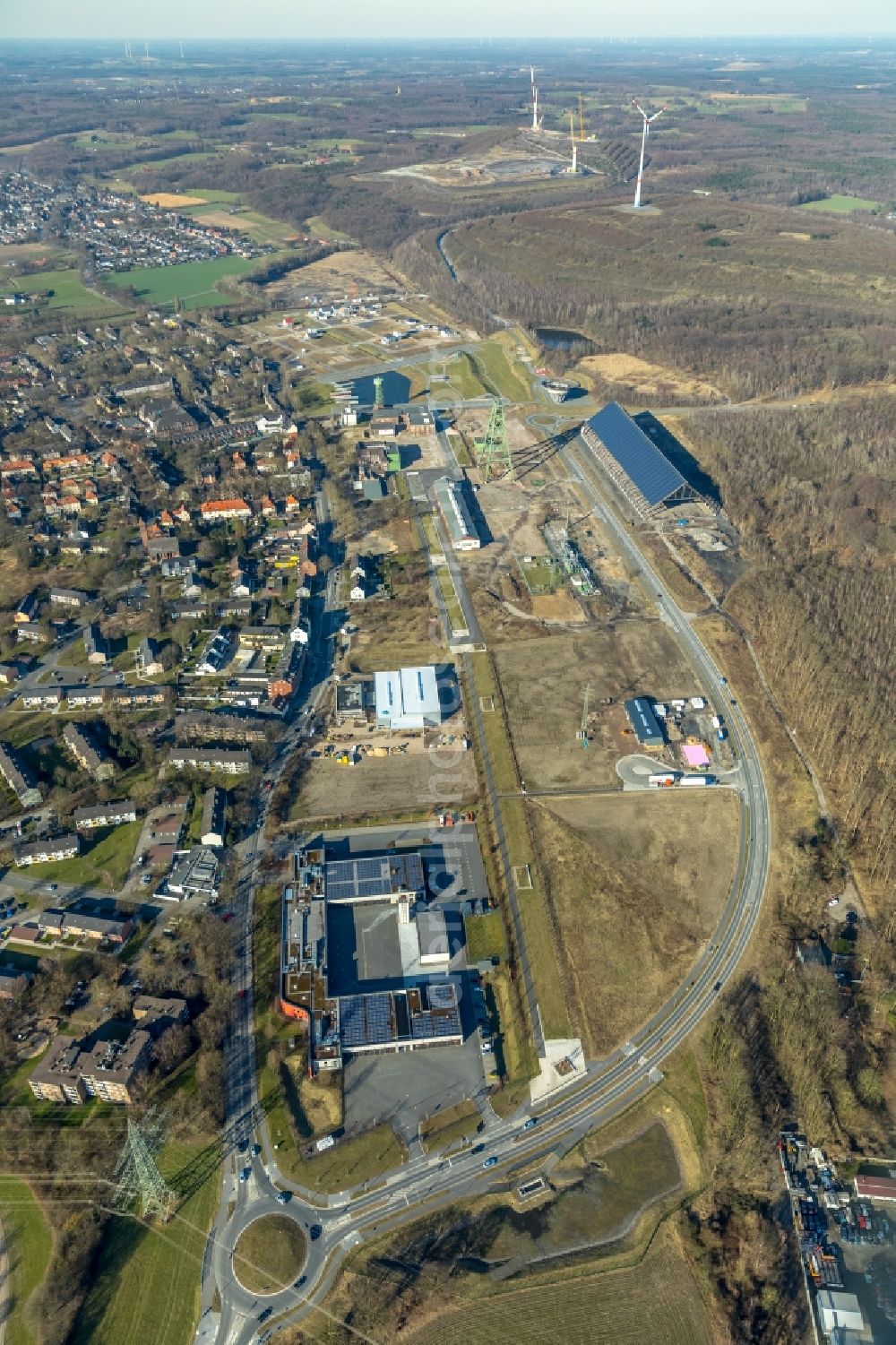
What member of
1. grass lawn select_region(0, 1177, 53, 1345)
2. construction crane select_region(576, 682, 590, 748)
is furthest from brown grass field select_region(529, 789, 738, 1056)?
grass lawn select_region(0, 1177, 53, 1345)

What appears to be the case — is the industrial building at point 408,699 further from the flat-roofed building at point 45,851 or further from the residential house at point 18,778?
A: the residential house at point 18,778

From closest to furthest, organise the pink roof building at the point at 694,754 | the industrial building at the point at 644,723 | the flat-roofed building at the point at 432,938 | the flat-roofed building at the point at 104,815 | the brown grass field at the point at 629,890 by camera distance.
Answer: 1. the brown grass field at the point at 629,890
2. the flat-roofed building at the point at 432,938
3. the flat-roofed building at the point at 104,815
4. the pink roof building at the point at 694,754
5. the industrial building at the point at 644,723

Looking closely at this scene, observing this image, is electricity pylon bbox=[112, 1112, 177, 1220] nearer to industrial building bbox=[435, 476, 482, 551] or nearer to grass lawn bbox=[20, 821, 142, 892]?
grass lawn bbox=[20, 821, 142, 892]

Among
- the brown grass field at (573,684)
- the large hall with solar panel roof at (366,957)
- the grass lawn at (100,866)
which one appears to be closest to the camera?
the large hall with solar panel roof at (366,957)

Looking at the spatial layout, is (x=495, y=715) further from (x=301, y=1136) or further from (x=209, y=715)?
(x=301, y=1136)

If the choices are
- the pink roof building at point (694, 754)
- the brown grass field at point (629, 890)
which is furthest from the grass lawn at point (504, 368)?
the brown grass field at point (629, 890)

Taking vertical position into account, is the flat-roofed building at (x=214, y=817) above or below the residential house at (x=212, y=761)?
below
